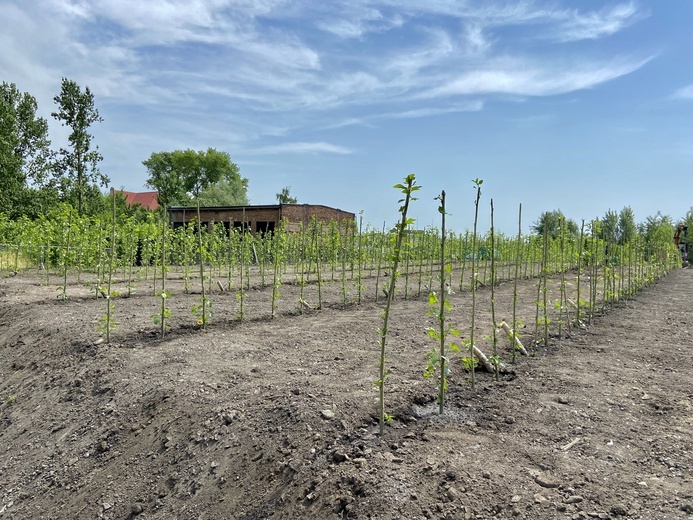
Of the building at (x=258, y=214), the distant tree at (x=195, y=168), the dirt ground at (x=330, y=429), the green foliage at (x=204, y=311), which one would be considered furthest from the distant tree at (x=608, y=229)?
the distant tree at (x=195, y=168)

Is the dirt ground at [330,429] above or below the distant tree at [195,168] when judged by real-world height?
below

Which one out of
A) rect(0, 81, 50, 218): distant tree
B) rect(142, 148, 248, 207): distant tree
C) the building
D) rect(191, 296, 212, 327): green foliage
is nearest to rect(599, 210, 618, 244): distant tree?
rect(191, 296, 212, 327): green foliage

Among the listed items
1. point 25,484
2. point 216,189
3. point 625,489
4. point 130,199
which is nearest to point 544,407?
point 625,489

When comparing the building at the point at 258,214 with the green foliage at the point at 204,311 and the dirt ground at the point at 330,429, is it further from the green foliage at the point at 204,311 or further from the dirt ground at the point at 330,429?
the dirt ground at the point at 330,429

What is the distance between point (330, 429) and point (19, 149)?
1229 inches

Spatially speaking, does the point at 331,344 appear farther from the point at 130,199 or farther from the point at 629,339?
the point at 130,199

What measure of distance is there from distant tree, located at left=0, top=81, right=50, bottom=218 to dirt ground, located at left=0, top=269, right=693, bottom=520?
2256cm

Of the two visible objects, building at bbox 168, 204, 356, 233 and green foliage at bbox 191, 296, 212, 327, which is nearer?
green foliage at bbox 191, 296, 212, 327

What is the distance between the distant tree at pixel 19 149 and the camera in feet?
79.5

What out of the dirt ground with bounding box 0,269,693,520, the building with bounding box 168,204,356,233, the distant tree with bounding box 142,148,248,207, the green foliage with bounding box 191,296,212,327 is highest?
the distant tree with bounding box 142,148,248,207

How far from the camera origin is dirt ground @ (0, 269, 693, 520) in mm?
2463

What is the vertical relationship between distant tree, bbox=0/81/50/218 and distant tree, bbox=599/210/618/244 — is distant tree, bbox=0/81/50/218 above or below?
above

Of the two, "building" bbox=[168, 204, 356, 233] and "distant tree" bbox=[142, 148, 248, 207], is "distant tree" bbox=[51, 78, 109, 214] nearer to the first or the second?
"building" bbox=[168, 204, 356, 233]

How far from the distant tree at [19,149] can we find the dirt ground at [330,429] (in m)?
22.6
